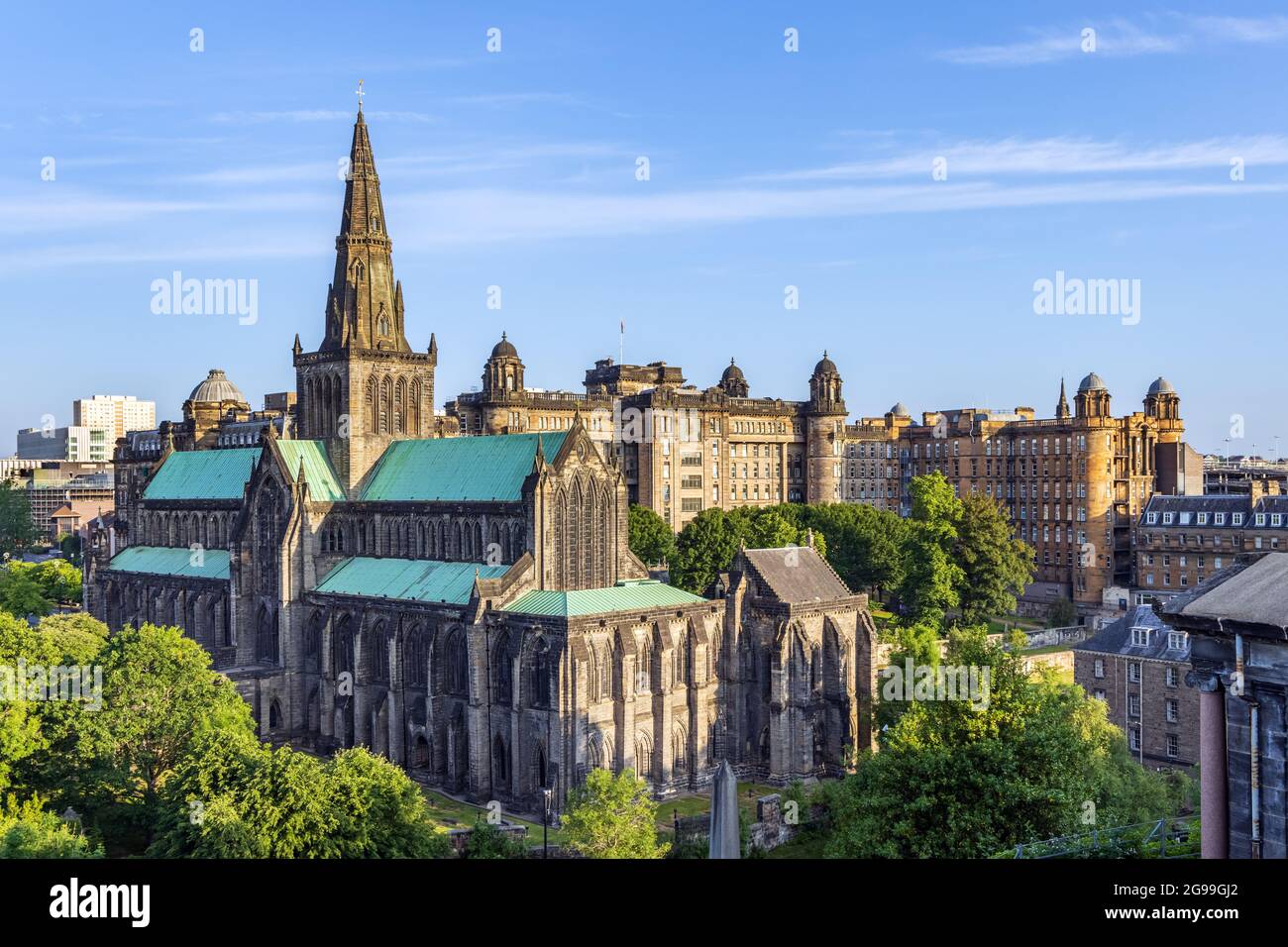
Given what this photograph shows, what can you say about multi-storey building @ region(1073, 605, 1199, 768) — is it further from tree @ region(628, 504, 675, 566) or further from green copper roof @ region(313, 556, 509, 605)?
tree @ region(628, 504, 675, 566)

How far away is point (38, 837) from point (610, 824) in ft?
69.4

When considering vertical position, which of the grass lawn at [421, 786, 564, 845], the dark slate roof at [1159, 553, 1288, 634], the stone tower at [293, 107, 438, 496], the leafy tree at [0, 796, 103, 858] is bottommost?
the grass lawn at [421, 786, 564, 845]

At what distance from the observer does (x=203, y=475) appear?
10538 cm

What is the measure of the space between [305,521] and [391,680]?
1622 centimetres

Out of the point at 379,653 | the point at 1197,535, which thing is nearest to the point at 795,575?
the point at 379,653

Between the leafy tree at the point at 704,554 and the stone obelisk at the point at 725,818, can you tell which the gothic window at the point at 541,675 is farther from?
the leafy tree at the point at 704,554

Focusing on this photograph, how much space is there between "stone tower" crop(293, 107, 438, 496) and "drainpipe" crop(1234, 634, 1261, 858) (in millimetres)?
71676

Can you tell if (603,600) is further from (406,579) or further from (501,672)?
(406,579)

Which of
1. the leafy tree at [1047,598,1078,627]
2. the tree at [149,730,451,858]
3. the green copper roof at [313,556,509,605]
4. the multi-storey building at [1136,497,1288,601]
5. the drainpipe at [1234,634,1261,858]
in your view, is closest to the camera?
the drainpipe at [1234,634,1261,858]

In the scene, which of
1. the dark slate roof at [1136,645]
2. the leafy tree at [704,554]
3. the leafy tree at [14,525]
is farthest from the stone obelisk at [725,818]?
the leafy tree at [14,525]

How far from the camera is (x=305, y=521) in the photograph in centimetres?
8481

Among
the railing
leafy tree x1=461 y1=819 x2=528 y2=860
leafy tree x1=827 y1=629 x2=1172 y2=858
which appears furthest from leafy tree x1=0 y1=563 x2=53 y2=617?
the railing

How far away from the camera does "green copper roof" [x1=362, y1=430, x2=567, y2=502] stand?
76.9 meters
